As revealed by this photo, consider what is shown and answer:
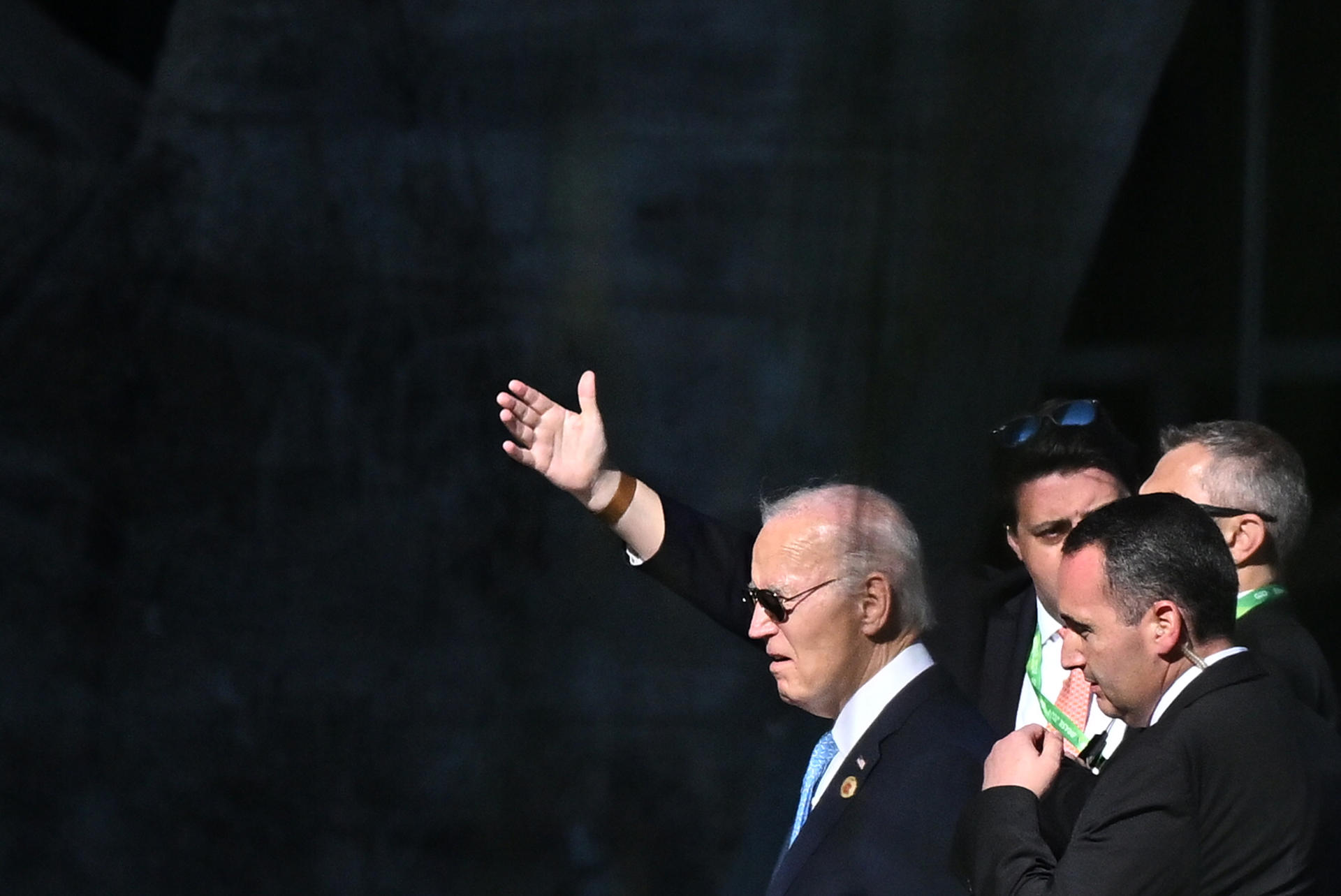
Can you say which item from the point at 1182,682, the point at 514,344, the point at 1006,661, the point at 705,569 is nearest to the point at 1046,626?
the point at 1006,661

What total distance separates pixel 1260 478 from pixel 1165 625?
698 mm

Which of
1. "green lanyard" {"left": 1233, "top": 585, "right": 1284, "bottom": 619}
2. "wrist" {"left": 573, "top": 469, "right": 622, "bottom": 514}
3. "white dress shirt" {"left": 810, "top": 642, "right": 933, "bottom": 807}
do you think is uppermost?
"wrist" {"left": 573, "top": 469, "right": 622, "bottom": 514}

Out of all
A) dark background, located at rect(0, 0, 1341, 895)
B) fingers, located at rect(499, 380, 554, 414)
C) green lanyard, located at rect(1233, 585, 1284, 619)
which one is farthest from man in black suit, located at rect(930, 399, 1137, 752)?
dark background, located at rect(0, 0, 1341, 895)

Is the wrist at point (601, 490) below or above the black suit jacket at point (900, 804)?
above

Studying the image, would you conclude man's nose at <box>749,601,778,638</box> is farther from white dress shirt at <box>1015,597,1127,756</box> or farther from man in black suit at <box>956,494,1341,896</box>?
white dress shirt at <box>1015,597,1127,756</box>

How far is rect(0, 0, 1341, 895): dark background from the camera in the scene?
3.87m

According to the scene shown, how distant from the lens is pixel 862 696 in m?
2.32

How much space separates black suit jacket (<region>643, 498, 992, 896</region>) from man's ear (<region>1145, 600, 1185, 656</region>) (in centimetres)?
44

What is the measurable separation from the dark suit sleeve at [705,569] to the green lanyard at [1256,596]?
2.60 ft

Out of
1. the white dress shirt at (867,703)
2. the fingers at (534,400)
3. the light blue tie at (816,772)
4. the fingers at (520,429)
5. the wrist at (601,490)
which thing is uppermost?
the fingers at (534,400)

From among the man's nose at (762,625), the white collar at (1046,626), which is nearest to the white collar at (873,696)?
the man's nose at (762,625)

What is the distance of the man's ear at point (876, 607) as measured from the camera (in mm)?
2332

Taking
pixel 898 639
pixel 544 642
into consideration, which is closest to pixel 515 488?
pixel 544 642

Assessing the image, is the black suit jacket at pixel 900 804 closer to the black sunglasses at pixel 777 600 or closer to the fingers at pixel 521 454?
the black sunglasses at pixel 777 600
